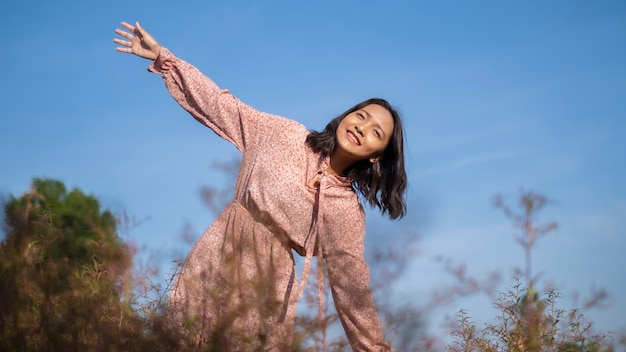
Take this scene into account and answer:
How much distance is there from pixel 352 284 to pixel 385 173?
6.35 ft

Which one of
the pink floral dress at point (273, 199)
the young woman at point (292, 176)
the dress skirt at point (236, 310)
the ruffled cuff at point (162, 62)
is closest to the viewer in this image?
the dress skirt at point (236, 310)

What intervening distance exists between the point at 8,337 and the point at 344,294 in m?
1.03

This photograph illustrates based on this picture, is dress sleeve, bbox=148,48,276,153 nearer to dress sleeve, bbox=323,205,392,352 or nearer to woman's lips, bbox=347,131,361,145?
woman's lips, bbox=347,131,361,145

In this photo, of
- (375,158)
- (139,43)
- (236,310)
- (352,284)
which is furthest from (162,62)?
(236,310)

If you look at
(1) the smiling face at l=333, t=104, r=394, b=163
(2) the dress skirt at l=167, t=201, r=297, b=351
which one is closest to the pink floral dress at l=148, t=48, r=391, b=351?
(1) the smiling face at l=333, t=104, r=394, b=163

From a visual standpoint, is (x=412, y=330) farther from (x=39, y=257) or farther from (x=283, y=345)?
(x=39, y=257)

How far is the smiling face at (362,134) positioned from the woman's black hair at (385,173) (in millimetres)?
78

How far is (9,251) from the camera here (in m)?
2.55

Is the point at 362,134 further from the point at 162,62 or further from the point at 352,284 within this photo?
the point at 352,284

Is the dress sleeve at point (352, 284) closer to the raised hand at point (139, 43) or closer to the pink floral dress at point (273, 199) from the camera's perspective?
the pink floral dress at point (273, 199)

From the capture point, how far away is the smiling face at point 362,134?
4.40 m

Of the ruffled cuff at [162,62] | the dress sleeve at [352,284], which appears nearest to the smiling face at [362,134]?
the dress sleeve at [352,284]

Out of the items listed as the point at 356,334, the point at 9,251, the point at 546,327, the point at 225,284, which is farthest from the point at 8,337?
the point at 546,327

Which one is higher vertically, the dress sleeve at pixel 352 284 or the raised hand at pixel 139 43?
the raised hand at pixel 139 43
